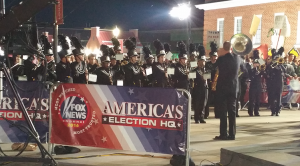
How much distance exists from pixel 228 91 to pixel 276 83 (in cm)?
609

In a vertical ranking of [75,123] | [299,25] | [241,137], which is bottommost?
[241,137]

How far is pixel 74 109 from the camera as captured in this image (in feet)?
23.4

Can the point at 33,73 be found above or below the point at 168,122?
above

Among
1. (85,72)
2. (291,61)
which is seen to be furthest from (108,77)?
(291,61)

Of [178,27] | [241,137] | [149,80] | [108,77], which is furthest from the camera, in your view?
[178,27]

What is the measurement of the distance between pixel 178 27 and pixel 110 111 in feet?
182

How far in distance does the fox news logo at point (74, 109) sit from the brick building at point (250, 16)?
24.5m

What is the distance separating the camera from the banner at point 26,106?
748 cm

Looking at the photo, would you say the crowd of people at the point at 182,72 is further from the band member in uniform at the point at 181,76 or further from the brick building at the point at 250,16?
the brick building at the point at 250,16

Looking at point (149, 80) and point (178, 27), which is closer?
point (149, 80)

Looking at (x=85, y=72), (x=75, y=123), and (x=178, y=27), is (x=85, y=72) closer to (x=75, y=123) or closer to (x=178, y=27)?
(x=75, y=123)

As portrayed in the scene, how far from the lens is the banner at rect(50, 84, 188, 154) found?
6559mm

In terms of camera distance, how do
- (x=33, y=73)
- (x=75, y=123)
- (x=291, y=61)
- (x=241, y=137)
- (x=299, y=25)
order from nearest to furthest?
1. (x=75, y=123)
2. (x=33, y=73)
3. (x=241, y=137)
4. (x=291, y=61)
5. (x=299, y=25)

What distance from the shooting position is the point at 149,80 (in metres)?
12.6
